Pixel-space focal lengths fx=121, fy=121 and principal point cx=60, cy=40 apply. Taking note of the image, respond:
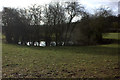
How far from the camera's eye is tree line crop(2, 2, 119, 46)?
22.0 ft

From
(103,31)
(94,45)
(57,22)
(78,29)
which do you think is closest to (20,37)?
(57,22)

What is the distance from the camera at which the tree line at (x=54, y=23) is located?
671cm

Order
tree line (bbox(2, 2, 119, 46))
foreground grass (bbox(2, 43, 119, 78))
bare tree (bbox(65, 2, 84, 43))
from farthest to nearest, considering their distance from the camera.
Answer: bare tree (bbox(65, 2, 84, 43)) → tree line (bbox(2, 2, 119, 46)) → foreground grass (bbox(2, 43, 119, 78))

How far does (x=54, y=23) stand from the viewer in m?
7.20

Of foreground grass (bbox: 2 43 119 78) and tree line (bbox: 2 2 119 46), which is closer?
foreground grass (bbox: 2 43 119 78)

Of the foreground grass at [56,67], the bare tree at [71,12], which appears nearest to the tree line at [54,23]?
the bare tree at [71,12]

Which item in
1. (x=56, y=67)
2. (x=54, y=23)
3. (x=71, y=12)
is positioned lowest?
(x=56, y=67)

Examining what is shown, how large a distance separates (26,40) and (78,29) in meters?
3.28

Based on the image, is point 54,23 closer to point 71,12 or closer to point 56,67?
point 71,12

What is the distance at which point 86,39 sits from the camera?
7.47 metres

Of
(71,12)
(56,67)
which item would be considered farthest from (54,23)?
(56,67)

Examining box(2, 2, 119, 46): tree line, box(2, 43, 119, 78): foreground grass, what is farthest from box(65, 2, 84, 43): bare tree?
box(2, 43, 119, 78): foreground grass

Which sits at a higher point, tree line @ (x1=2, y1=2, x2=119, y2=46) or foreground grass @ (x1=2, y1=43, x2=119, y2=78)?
tree line @ (x1=2, y1=2, x2=119, y2=46)

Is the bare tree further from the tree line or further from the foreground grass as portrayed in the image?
the foreground grass
